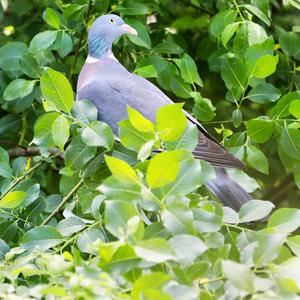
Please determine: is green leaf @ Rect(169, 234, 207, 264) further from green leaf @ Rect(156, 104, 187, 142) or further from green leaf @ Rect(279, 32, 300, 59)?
green leaf @ Rect(279, 32, 300, 59)

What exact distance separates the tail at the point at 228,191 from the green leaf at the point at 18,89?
593 millimetres

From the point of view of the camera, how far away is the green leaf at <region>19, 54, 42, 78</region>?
2.59 metres

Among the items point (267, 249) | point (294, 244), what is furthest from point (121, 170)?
point (294, 244)

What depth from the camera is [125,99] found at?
8.09 feet

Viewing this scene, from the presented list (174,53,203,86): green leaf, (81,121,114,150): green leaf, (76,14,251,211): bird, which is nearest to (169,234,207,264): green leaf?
(81,121,114,150): green leaf

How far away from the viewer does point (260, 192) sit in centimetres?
360

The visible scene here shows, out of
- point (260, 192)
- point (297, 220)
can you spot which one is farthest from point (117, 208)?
point (260, 192)

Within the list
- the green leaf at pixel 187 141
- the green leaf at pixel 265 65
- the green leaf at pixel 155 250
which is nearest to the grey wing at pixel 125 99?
the green leaf at pixel 265 65

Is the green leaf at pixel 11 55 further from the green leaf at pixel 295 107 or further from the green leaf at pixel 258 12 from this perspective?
Result: the green leaf at pixel 295 107

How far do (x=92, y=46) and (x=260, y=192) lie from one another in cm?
116

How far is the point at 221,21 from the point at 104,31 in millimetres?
350

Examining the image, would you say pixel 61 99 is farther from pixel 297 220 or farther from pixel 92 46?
pixel 92 46

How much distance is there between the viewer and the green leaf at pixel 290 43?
272cm

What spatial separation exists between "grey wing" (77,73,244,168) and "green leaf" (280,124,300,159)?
0.19 m
